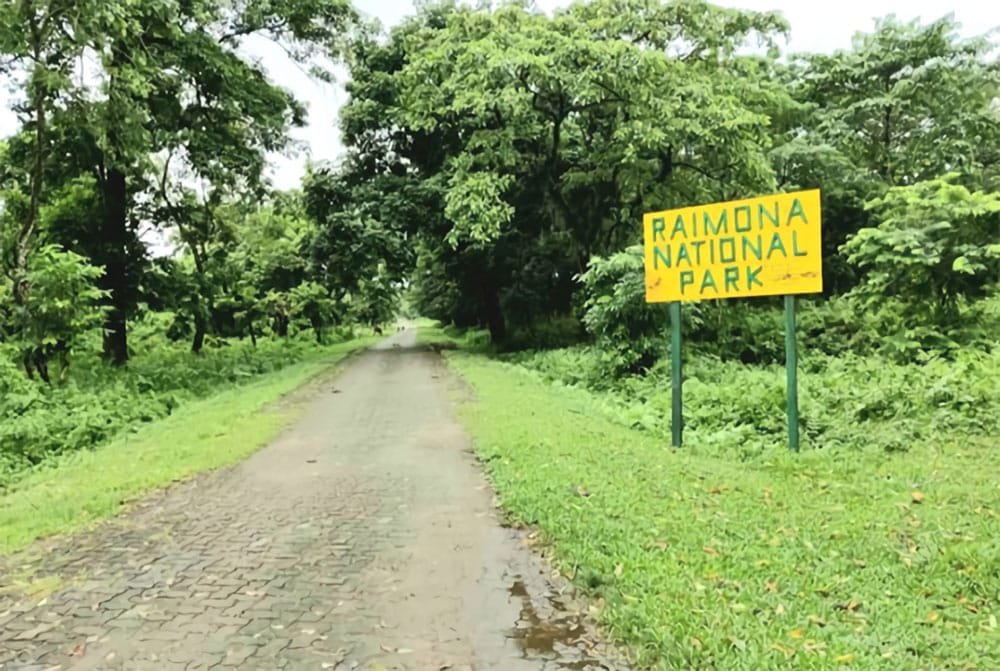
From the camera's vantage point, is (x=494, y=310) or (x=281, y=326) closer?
(x=494, y=310)

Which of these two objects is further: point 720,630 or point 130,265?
point 130,265

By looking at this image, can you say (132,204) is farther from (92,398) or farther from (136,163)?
(92,398)

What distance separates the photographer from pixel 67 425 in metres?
11.0

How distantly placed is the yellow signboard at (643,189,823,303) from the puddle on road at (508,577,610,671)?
14.4ft

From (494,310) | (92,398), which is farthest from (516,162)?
(92,398)

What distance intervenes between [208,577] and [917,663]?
154 inches

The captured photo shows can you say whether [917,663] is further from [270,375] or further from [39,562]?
[270,375]

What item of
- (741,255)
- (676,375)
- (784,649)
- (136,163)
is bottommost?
(784,649)

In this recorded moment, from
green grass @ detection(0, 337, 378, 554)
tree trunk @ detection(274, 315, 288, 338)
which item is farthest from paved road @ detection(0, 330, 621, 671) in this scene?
tree trunk @ detection(274, 315, 288, 338)

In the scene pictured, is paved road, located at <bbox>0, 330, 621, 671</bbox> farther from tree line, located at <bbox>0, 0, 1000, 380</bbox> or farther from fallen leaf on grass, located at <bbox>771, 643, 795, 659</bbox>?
tree line, located at <bbox>0, 0, 1000, 380</bbox>

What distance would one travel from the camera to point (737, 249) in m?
7.42

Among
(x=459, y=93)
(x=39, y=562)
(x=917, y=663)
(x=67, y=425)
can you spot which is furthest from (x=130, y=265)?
(x=917, y=663)

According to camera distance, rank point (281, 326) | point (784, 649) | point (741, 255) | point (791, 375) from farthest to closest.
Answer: point (281, 326), point (741, 255), point (791, 375), point (784, 649)

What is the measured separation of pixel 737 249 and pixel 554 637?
5096 millimetres
